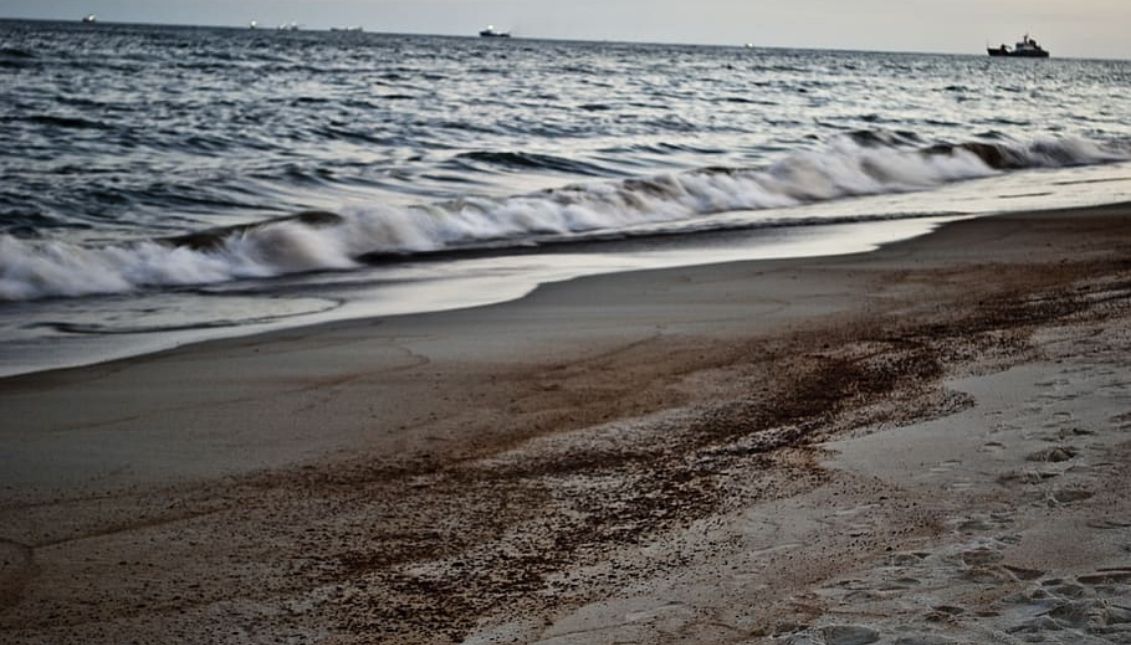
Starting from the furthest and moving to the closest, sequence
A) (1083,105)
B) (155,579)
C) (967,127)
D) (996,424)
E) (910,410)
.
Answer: (1083,105), (967,127), (910,410), (996,424), (155,579)

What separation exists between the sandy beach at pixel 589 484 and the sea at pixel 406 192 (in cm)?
134

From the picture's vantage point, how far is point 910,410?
4.17 m

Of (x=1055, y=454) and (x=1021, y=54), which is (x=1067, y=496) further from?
(x=1021, y=54)

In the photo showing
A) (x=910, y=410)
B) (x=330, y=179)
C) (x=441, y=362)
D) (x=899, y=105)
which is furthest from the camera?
(x=899, y=105)

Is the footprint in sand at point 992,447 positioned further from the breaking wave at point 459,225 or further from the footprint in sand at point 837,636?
the breaking wave at point 459,225

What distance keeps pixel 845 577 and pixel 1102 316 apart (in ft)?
11.5

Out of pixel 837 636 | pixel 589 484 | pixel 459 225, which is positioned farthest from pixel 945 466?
pixel 459 225

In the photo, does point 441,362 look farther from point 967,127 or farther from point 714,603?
point 967,127

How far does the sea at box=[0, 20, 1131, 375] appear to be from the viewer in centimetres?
749

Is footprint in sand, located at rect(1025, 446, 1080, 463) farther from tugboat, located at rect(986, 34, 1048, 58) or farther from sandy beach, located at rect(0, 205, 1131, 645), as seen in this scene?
tugboat, located at rect(986, 34, 1048, 58)

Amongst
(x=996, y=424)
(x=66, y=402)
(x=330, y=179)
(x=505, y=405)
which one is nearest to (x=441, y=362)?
(x=505, y=405)

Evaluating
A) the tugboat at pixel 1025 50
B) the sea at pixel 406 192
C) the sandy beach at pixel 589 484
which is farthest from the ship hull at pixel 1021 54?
the sandy beach at pixel 589 484

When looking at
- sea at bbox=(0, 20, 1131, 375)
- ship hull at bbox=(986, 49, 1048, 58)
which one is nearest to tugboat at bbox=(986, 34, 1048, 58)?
ship hull at bbox=(986, 49, 1048, 58)

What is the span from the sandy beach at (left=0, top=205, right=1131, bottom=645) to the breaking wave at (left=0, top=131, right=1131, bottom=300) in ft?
8.34
